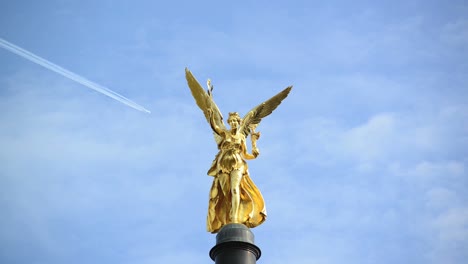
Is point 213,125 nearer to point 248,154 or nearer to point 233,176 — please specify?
point 248,154

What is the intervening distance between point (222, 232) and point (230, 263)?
1.72m

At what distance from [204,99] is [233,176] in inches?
149

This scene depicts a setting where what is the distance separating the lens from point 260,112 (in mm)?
31844

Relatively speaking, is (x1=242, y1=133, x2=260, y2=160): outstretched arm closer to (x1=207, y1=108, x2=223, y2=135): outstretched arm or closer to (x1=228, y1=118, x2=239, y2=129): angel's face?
(x1=228, y1=118, x2=239, y2=129): angel's face

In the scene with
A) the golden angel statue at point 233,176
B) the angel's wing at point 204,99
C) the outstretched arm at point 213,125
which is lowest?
the golden angel statue at point 233,176

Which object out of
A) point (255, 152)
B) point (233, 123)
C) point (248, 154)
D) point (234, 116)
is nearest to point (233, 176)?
point (248, 154)

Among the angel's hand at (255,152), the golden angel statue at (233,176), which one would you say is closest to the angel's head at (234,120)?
the golden angel statue at (233,176)

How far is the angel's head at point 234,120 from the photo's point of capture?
30750mm

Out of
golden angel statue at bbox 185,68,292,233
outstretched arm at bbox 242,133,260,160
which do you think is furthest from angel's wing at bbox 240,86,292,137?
outstretched arm at bbox 242,133,260,160

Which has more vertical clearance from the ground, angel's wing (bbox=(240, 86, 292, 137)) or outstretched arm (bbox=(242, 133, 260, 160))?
angel's wing (bbox=(240, 86, 292, 137))

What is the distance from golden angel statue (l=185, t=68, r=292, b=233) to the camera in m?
29.1

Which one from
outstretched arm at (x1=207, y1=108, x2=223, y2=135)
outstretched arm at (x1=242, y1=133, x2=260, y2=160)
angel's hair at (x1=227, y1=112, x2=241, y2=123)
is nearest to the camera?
outstretched arm at (x1=242, y1=133, x2=260, y2=160)

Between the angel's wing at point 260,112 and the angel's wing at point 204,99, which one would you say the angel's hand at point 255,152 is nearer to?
the angel's wing at point 260,112

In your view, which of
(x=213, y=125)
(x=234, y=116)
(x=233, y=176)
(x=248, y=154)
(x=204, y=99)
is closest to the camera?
(x=233, y=176)
